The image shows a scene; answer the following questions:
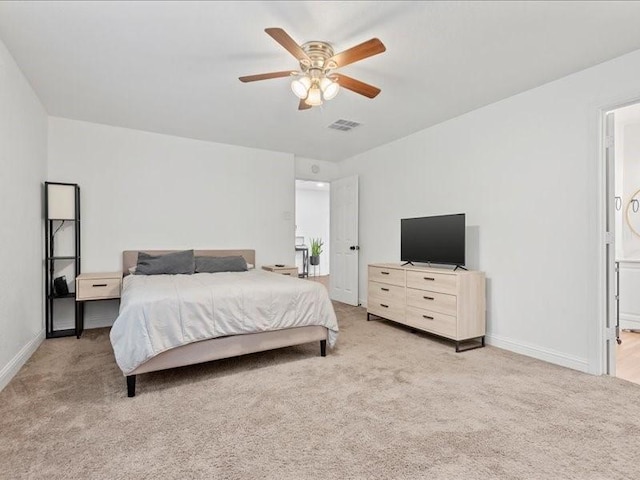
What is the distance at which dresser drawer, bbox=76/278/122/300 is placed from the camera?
147 inches

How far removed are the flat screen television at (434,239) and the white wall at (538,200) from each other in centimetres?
27

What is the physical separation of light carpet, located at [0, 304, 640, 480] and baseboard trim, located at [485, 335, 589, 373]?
11 cm

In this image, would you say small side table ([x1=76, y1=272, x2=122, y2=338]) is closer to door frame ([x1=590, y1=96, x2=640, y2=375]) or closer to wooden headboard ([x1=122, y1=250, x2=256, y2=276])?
Answer: wooden headboard ([x1=122, y1=250, x2=256, y2=276])

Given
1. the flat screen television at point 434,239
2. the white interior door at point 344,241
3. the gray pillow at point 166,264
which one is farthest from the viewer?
the white interior door at point 344,241

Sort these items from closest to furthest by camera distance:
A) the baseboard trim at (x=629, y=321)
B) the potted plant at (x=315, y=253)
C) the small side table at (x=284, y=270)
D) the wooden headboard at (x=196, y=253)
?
the baseboard trim at (x=629, y=321), the wooden headboard at (x=196, y=253), the small side table at (x=284, y=270), the potted plant at (x=315, y=253)

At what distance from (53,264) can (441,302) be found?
14.5ft

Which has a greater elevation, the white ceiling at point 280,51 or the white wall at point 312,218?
the white ceiling at point 280,51

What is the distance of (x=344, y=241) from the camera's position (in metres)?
5.94

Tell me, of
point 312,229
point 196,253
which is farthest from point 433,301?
point 312,229

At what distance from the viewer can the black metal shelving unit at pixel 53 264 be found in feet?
12.5

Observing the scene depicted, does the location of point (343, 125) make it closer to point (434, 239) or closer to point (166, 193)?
point (434, 239)

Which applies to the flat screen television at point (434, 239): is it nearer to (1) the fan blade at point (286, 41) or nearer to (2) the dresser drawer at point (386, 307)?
(2) the dresser drawer at point (386, 307)

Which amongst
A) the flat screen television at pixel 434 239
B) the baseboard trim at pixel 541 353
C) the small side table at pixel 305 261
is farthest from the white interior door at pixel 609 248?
the small side table at pixel 305 261

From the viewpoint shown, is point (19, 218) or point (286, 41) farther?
point (19, 218)
